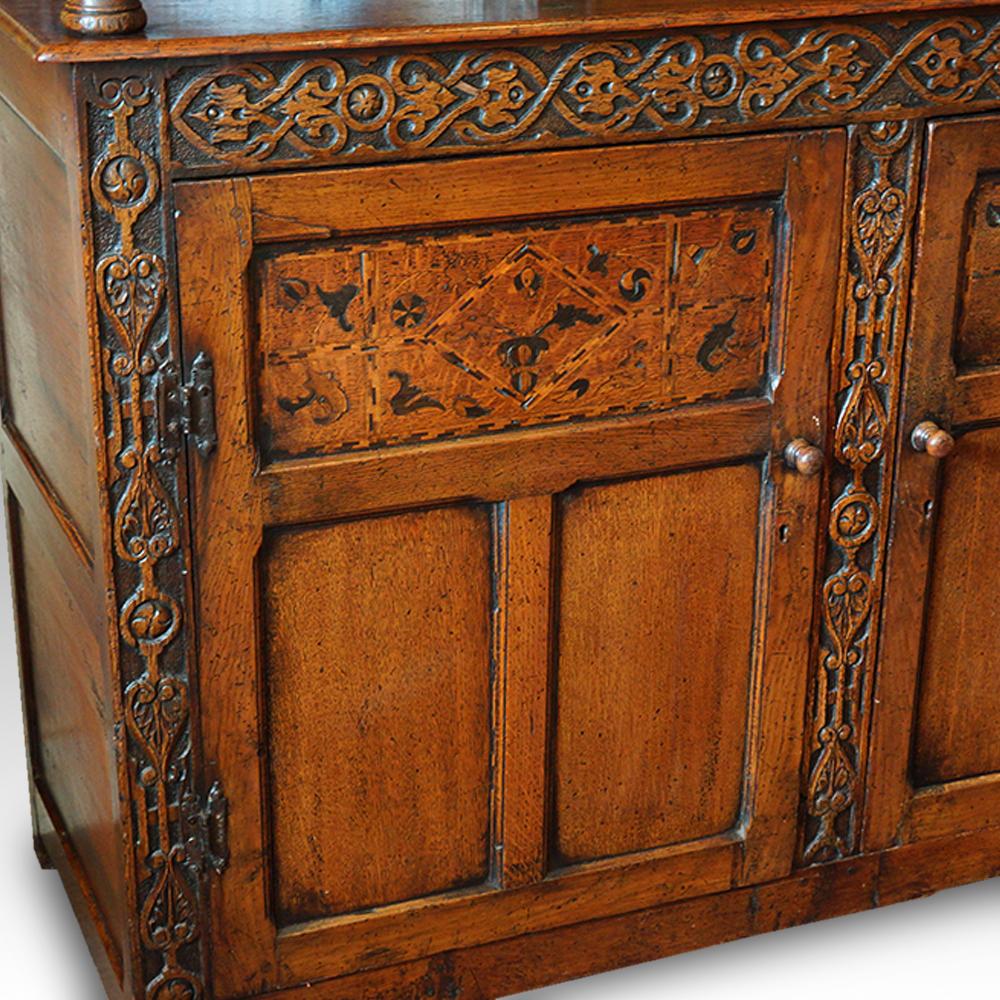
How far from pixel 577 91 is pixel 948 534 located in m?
0.74

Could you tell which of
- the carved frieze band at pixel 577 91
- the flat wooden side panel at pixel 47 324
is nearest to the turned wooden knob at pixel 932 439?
the carved frieze band at pixel 577 91

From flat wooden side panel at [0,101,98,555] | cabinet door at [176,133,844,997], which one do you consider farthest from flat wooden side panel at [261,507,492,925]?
flat wooden side panel at [0,101,98,555]

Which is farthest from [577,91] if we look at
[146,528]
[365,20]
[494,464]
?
[146,528]

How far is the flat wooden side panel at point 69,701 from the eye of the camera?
2.05 m

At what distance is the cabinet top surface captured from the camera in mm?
1714

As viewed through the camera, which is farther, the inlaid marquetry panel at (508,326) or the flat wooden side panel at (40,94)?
the inlaid marquetry panel at (508,326)

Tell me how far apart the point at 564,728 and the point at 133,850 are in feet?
1.64

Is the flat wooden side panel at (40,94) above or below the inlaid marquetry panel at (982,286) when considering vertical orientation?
above

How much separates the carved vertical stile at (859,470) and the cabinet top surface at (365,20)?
0.61ft

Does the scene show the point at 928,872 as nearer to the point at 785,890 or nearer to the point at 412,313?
the point at 785,890

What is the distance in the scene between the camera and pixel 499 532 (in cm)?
205

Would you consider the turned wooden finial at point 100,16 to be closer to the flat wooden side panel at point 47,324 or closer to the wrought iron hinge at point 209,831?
the flat wooden side panel at point 47,324

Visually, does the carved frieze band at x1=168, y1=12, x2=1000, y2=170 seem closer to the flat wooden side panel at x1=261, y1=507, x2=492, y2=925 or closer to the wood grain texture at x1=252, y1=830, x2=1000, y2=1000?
the flat wooden side panel at x1=261, y1=507, x2=492, y2=925

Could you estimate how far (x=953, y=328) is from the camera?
2.16m
